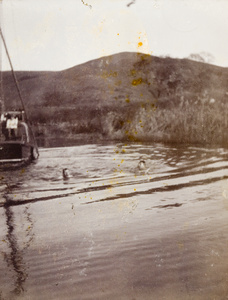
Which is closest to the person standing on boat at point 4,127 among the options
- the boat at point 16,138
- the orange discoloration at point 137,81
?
the boat at point 16,138

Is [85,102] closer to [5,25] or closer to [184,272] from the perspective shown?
[5,25]

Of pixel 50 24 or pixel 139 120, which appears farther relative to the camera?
pixel 139 120

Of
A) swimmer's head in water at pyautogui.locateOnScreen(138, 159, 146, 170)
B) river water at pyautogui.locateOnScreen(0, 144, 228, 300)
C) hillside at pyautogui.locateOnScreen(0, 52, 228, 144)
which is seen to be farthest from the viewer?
swimmer's head in water at pyautogui.locateOnScreen(138, 159, 146, 170)

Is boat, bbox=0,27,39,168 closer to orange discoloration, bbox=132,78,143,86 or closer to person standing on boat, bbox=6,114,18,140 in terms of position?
person standing on boat, bbox=6,114,18,140

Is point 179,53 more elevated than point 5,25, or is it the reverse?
point 5,25

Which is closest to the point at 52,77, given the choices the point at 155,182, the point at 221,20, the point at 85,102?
the point at 85,102

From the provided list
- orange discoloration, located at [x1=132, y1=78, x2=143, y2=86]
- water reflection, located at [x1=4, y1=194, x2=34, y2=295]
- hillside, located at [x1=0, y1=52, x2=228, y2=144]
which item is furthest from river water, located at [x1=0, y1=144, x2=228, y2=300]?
orange discoloration, located at [x1=132, y1=78, x2=143, y2=86]

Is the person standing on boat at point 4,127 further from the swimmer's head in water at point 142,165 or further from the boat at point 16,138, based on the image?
the swimmer's head in water at point 142,165
